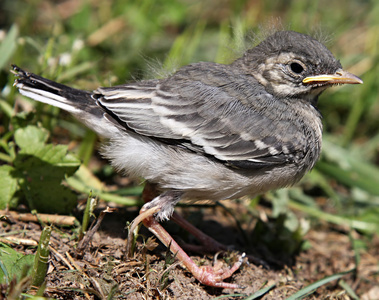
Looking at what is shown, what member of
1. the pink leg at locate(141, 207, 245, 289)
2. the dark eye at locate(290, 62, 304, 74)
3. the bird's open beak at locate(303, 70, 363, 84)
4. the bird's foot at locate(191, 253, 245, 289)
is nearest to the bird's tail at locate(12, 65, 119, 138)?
the pink leg at locate(141, 207, 245, 289)

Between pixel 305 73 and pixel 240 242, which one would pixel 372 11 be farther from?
pixel 240 242

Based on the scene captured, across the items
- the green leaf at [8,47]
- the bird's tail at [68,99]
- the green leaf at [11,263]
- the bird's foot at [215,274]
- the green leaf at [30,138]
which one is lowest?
the green leaf at [11,263]

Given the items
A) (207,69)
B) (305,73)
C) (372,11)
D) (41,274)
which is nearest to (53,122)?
(207,69)

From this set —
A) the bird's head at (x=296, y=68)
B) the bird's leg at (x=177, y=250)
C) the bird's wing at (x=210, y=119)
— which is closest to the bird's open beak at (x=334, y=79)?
the bird's head at (x=296, y=68)

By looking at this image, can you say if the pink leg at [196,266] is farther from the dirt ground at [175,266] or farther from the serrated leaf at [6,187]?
the serrated leaf at [6,187]

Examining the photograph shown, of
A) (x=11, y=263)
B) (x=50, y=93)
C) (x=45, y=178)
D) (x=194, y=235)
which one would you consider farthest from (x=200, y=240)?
(x=50, y=93)

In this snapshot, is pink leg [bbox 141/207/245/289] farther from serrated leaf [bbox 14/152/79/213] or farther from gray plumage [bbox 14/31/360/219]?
serrated leaf [bbox 14/152/79/213]
